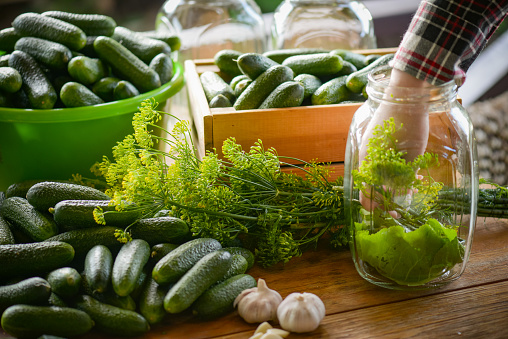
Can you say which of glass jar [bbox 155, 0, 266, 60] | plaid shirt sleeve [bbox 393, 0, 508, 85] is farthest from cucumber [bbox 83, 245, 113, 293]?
glass jar [bbox 155, 0, 266, 60]

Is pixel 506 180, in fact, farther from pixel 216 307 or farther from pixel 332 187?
pixel 216 307

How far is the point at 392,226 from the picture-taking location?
39.4 inches

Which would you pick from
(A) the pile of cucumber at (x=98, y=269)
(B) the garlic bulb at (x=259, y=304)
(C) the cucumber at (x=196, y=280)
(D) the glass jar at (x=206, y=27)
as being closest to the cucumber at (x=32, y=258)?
(A) the pile of cucumber at (x=98, y=269)

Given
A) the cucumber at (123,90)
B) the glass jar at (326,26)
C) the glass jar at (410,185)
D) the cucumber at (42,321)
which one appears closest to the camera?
the cucumber at (42,321)

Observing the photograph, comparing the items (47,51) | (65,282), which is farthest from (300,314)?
(47,51)

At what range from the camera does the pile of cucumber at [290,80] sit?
4.39ft

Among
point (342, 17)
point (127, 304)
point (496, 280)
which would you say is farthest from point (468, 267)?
point (342, 17)

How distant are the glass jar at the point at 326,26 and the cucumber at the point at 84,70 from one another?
836 mm

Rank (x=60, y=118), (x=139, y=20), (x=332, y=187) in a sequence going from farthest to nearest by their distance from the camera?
(x=139, y=20)
(x=60, y=118)
(x=332, y=187)

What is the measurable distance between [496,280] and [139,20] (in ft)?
7.62

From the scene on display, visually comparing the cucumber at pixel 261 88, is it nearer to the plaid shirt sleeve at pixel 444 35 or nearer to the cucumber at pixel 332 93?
the cucumber at pixel 332 93

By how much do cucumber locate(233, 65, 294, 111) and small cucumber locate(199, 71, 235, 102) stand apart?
0.08m

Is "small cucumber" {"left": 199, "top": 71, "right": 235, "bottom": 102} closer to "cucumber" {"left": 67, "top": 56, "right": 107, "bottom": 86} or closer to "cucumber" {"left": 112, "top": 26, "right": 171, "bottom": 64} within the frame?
"cucumber" {"left": 112, "top": 26, "right": 171, "bottom": 64}

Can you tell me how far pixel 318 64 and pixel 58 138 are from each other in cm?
71
